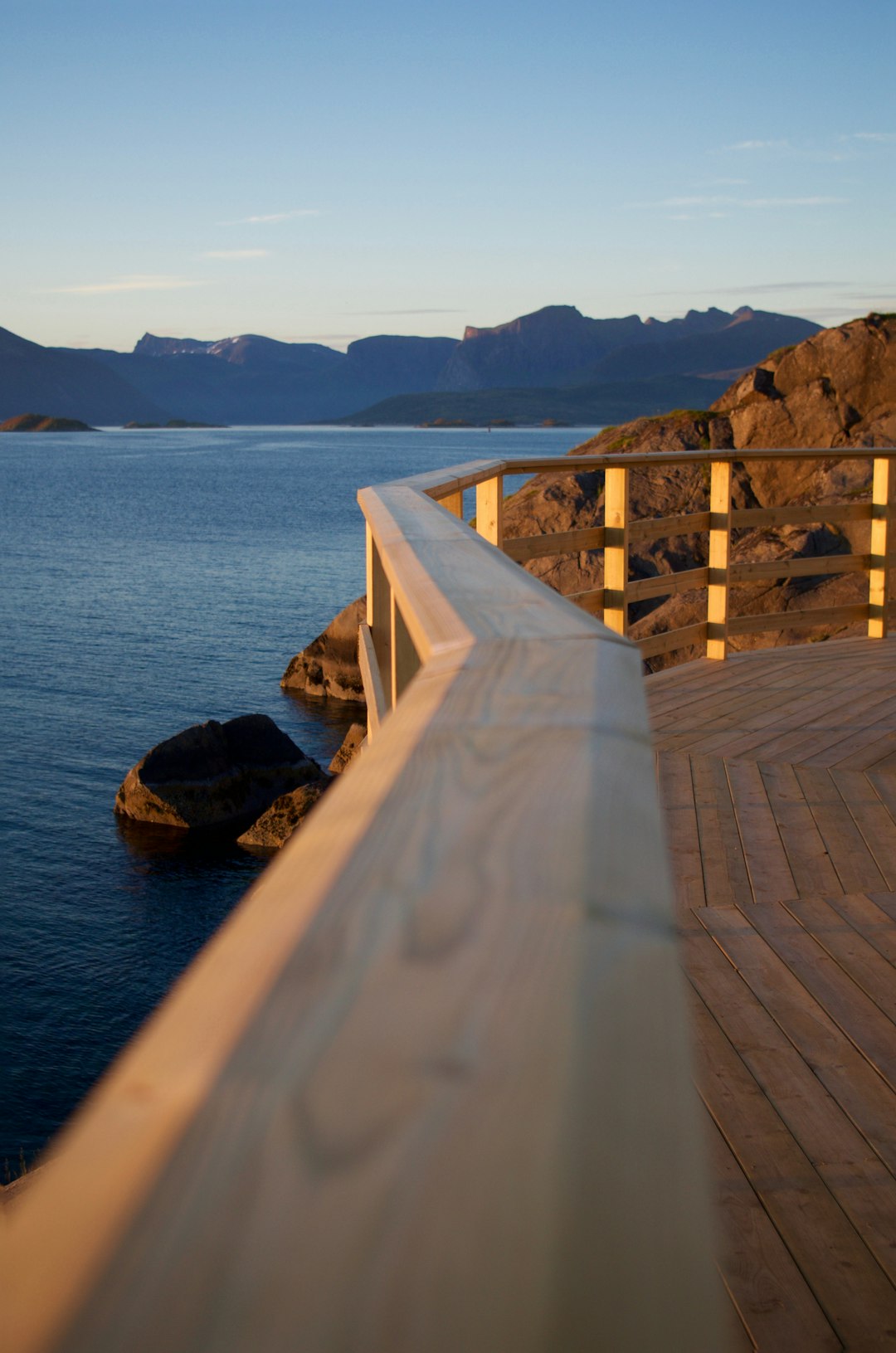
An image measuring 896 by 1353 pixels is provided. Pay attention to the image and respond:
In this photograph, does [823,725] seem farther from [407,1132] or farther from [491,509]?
[407,1132]

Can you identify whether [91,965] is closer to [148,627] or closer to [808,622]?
[808,622]

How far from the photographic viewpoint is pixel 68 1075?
12.4m

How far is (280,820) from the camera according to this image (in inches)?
724

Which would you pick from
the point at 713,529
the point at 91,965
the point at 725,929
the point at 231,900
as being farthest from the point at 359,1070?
the point at 231,900

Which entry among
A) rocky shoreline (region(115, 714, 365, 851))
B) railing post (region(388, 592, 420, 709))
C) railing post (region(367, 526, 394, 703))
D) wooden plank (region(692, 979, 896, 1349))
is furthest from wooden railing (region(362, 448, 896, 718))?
rocky shoreline (region(115, 714, 365, 851))

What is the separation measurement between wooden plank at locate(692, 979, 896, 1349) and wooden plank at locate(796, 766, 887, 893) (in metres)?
1.17

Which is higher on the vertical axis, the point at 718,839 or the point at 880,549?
the point at 880,549

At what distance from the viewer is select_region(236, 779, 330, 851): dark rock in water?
17.9 meters

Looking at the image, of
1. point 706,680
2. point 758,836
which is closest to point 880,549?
point 706,680

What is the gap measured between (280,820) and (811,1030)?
16432 millimetres

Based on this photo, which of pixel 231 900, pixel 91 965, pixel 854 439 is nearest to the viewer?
pixel 91 965

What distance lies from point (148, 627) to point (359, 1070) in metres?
35.4

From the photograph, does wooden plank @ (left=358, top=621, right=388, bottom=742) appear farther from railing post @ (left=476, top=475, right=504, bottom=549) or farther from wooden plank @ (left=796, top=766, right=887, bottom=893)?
wooden plank @ (left=796, top=766, right=887, bottom=893)

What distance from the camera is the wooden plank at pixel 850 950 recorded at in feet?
8.62
